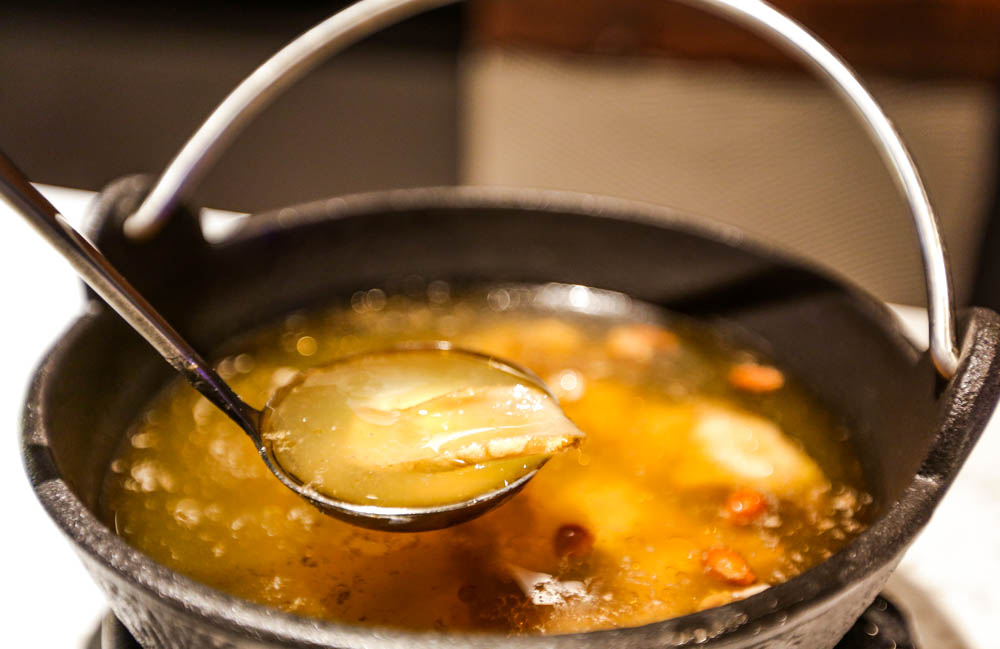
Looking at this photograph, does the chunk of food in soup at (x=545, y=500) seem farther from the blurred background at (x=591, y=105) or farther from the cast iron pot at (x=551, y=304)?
the blurred background at (x=591, y=105)

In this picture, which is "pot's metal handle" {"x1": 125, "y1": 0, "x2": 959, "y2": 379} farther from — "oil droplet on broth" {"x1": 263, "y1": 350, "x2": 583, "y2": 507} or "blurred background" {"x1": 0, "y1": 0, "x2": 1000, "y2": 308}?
"blurred background" {"x1": 0, "y1": 0, "x2": 1000, "y2": 308}

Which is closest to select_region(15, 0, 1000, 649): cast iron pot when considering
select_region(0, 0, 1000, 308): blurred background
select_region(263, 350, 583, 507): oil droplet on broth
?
select_region(263, 350, 583, 507): oil droplet on broth

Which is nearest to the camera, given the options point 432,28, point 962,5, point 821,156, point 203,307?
point 203,307

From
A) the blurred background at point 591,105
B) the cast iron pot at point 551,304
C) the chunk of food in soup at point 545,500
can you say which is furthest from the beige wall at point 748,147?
the chunk of food in soup at point 545,500

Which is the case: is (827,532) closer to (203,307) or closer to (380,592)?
(380,592)

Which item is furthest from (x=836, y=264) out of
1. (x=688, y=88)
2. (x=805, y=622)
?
(x=805, y=622)
